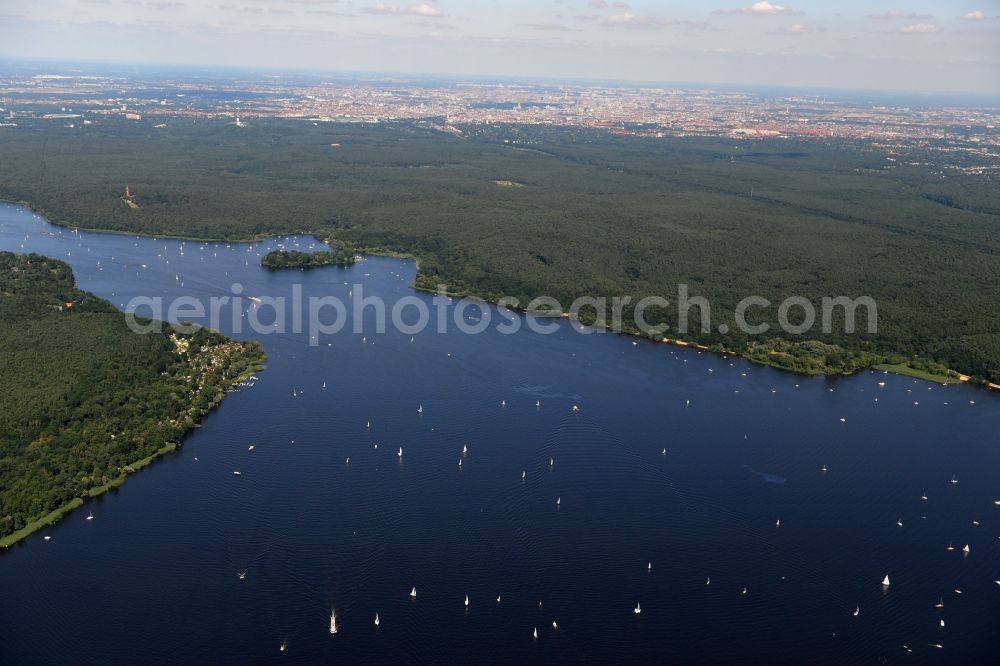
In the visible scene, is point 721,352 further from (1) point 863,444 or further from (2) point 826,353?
(1) point 863,444

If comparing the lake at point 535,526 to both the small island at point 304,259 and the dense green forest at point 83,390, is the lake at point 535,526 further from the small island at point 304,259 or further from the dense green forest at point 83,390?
the small island at point 304,259

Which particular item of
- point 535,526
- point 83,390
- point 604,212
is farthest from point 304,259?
point 535,526

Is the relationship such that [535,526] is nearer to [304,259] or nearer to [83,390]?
[83,390]

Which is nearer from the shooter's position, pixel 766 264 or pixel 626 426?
pixel 626 426

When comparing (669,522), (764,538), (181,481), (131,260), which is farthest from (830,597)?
(131,260)

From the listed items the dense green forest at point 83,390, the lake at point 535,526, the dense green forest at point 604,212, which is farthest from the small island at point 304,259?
the lake at point 535,526

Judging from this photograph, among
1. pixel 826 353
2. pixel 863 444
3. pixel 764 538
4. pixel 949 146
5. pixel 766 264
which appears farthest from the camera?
pixel 949 146

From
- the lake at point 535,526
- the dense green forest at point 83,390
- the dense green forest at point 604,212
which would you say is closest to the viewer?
the lake at point 535,526
